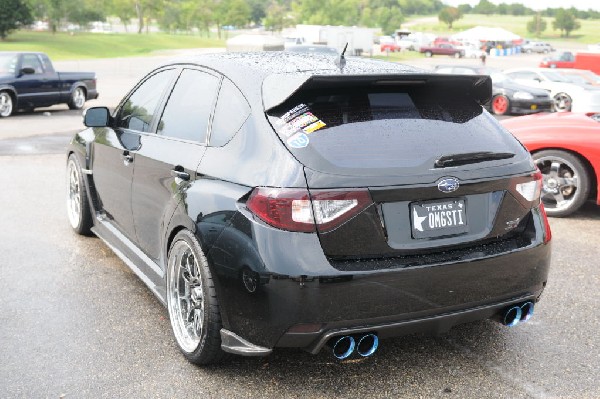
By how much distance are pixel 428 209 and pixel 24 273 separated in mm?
3413

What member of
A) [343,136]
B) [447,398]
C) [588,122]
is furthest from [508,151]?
[588,122]

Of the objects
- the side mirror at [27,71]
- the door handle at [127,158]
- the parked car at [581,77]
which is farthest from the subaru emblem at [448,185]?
the parked car at [581,77]

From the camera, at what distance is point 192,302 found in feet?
12.6

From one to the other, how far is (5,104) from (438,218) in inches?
628

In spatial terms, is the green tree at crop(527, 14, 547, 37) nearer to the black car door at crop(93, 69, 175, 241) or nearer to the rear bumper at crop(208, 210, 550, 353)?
the black car door at crop(93, 69, 175, 241)

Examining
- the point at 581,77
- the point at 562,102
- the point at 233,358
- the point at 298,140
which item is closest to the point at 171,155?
the point at 298,140

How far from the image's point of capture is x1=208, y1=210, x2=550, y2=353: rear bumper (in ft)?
10.2

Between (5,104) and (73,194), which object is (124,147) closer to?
(73,194)

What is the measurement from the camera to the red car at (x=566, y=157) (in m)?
7.15

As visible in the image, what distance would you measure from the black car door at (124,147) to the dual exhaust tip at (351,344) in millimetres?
1976

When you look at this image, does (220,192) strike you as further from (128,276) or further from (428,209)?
(128,276)

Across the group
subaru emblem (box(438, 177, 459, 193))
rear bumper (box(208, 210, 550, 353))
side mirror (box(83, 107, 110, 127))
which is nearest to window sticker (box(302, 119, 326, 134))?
rear bumper (box(208, 210, 550, 353))

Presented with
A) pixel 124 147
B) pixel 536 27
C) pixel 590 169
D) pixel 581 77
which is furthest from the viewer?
pixel 536 27

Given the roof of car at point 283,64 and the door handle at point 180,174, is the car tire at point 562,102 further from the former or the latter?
the door handle at point 180,174
